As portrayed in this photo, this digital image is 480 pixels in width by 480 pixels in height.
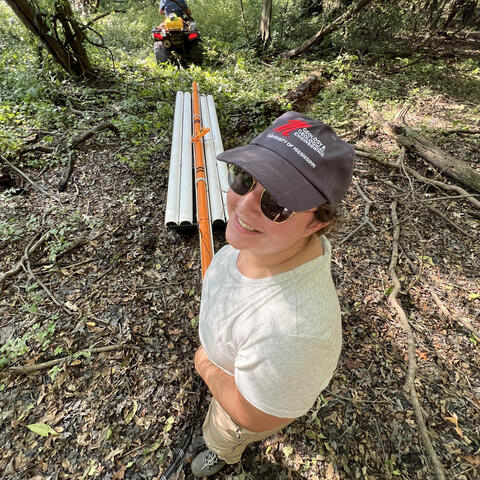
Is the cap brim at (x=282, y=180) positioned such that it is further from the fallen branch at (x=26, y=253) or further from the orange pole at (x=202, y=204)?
the fallen branch at (x=26, y=253)

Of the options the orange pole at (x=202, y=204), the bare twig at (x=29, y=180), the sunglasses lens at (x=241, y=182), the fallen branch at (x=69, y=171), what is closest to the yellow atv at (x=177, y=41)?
the orange pole at (x=202, y=204)

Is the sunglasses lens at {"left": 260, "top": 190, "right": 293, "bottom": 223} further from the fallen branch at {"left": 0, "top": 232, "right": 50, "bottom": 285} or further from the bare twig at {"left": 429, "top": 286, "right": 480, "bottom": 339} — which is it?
the fallen branch at {"left": 0, "top": 232, "right": 50, "bottom": 285}

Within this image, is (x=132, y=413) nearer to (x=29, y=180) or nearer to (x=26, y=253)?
(x=26, y=253)

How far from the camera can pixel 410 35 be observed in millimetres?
8641

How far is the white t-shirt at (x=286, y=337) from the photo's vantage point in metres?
0.91

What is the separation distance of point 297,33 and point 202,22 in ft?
11.4

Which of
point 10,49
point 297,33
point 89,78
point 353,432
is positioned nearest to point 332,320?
point 353,432

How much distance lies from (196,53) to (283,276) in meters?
8.22

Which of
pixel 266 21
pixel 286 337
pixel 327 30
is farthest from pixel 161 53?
pixel 286 337

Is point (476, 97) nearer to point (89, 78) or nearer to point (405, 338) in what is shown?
point (405, 338)

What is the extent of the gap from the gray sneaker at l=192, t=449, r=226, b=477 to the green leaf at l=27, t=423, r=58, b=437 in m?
1.04

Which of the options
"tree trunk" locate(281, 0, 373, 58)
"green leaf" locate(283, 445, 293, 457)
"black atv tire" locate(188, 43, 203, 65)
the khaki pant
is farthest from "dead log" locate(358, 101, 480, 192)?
"black atv tire" locate(188, 43, 203, 65)

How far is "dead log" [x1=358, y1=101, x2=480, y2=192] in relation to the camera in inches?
148

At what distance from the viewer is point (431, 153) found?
412 centimetres
